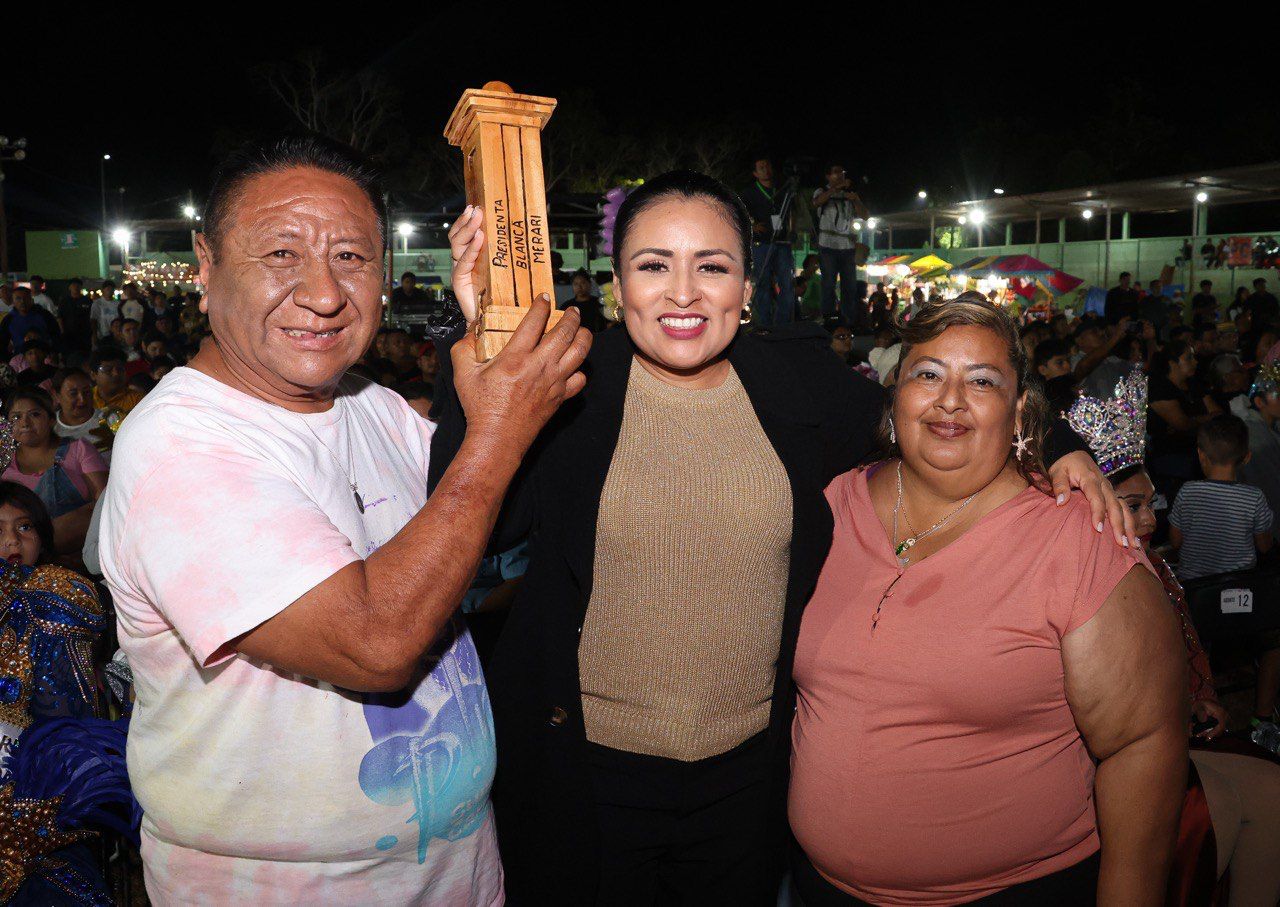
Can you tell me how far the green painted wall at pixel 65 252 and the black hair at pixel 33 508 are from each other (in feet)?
174

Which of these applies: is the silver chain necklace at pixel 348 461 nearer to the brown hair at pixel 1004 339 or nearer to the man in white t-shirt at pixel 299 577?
the man in white t-shirt at pixel 299 577

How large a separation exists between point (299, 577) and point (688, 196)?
1364 mm

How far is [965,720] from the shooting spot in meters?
2.11

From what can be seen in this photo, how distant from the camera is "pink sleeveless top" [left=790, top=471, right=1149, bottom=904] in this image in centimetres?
208

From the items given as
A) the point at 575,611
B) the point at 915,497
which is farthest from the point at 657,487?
the point at 915,497

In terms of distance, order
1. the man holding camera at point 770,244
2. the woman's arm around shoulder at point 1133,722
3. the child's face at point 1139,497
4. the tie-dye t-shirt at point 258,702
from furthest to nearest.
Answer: the man holding camera at point 770,244
the child's face at point 1139,497
the woman's arm around shoulder at point 1133,722
the tie-dye t-shirt at point 258,702

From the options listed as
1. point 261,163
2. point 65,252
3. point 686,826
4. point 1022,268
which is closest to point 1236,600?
point 686,826

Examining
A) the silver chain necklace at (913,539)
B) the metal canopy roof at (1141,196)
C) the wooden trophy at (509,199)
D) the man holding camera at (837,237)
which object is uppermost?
the metal canopy roof at (1141,196)

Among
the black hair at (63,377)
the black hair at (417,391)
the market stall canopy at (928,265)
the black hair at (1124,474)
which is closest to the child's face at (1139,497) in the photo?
the black hair at (1124,474)

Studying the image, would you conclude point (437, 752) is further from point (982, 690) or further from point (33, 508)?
point (33, 508)

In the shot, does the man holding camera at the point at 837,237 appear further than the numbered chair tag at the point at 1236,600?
Yes

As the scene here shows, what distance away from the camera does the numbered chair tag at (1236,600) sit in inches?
171

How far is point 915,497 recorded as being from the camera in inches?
94.2

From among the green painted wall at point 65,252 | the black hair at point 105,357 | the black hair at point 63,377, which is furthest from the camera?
the green painted wall at point 65,252
